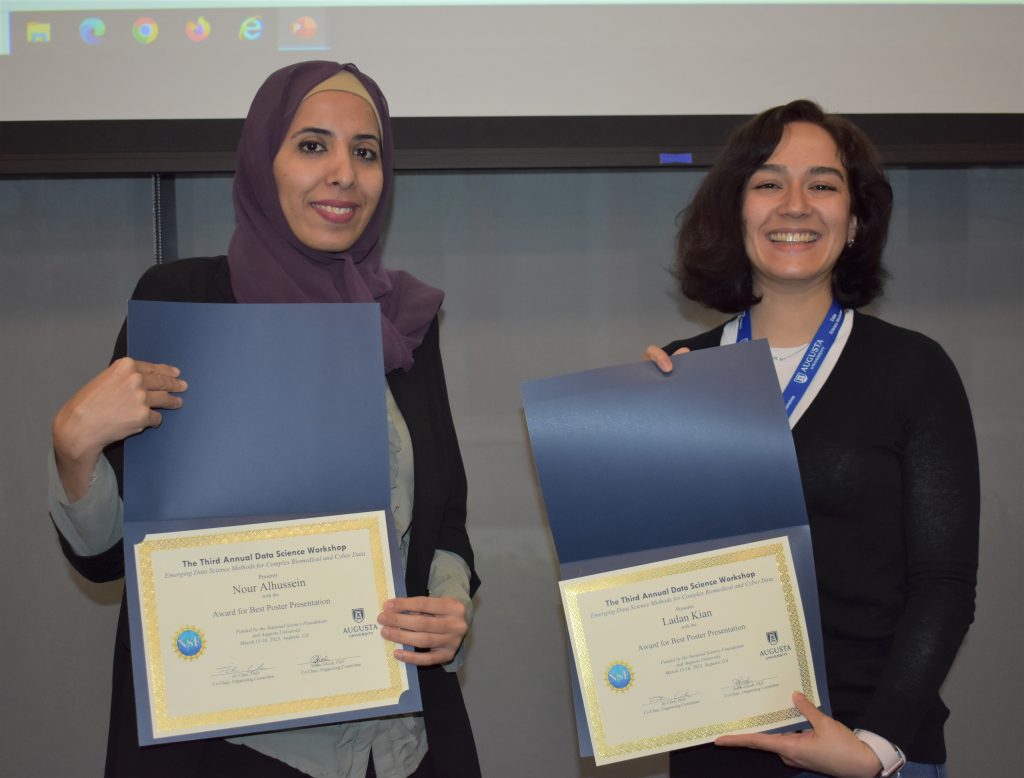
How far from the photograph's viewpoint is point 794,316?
1507 mm

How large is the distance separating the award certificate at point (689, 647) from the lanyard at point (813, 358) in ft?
0.78

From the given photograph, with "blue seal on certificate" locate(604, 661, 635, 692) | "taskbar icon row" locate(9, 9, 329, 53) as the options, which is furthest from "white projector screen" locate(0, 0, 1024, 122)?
"blue seal on certificate" locate(604, 661, 635, 692)

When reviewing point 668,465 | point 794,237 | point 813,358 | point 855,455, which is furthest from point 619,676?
point 794,237

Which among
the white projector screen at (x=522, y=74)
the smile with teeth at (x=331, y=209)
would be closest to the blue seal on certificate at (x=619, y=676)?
the smile with teeth at (x=331, y=209)

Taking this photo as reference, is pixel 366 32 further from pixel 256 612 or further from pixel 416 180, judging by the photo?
pixel 256 612

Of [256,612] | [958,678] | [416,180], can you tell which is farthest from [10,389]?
[958,678]

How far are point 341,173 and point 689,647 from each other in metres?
0.83

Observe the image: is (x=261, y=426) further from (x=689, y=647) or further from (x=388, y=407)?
(x=689, y=647)

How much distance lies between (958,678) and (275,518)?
2.22 meters

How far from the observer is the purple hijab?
4.61 feet

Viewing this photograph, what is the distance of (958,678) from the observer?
2676 millimetres

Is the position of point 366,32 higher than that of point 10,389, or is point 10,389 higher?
point 366,32
